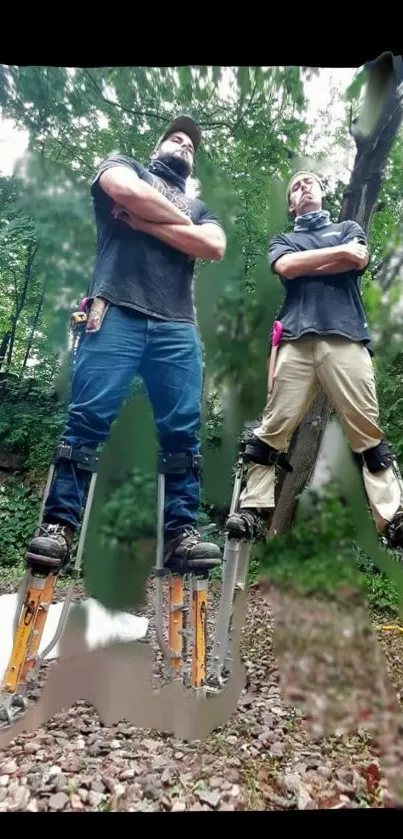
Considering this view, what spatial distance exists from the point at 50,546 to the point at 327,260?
1744mm

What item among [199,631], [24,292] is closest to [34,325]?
[24,292]

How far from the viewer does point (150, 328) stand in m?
2.69

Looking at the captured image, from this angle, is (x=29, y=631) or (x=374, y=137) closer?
(x=29, y=631)

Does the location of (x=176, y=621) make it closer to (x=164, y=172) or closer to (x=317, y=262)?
(x=317, y=262)

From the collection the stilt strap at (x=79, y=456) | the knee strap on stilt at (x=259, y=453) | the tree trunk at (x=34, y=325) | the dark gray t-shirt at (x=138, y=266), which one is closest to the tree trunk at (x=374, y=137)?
the dark gray t-shirt at (x=138, y=266)

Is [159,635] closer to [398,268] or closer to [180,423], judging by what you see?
[180,423]

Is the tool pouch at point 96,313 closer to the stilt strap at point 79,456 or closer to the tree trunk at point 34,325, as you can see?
the tree trunk at point 34,325

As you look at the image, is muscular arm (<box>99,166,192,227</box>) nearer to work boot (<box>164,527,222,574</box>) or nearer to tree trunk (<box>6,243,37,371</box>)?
tree trunk (<box>6,243,37,371</box>)

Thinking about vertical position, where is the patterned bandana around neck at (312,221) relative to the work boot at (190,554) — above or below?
above

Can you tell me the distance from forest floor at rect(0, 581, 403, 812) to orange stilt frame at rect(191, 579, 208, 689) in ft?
0.28

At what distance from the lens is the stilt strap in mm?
2539

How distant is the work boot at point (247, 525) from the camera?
8.61 ft

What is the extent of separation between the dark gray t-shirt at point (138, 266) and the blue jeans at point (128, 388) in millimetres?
68
